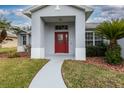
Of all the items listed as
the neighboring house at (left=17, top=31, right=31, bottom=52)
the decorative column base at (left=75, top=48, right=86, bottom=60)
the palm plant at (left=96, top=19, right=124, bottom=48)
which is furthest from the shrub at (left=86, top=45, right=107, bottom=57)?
the neighboring house at (left=17, top=31, right=31, bottom=52)

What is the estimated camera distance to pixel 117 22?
1736 centimetres

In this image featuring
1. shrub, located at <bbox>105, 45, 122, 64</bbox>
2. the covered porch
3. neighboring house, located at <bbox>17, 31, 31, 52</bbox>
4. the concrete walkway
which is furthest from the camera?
neighboring house, located at <bbox>17, 31, 31, 52</bbox>

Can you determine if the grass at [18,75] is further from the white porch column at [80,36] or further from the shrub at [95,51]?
the shrub at [95,51]

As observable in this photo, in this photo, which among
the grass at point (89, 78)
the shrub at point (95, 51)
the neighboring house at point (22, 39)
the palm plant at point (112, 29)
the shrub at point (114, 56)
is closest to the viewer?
the grass at point (89, 78)

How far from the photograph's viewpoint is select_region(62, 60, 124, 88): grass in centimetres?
1137

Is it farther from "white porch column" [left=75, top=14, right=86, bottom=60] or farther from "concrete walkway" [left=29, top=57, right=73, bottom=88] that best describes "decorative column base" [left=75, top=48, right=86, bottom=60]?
"concrete walkway" [left=29, top=57, right=73, bottom=88]

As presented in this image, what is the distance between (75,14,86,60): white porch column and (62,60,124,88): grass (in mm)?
3565

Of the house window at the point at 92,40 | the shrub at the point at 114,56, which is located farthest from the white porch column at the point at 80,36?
the house window at the point at 92,40

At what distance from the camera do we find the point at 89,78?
12516 mm

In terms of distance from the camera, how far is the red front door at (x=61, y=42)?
22844 mm

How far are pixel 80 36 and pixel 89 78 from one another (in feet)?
22.1

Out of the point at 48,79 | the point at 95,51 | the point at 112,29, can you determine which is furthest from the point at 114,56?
the point at 48,79

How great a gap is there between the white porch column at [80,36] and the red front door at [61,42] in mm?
4100
